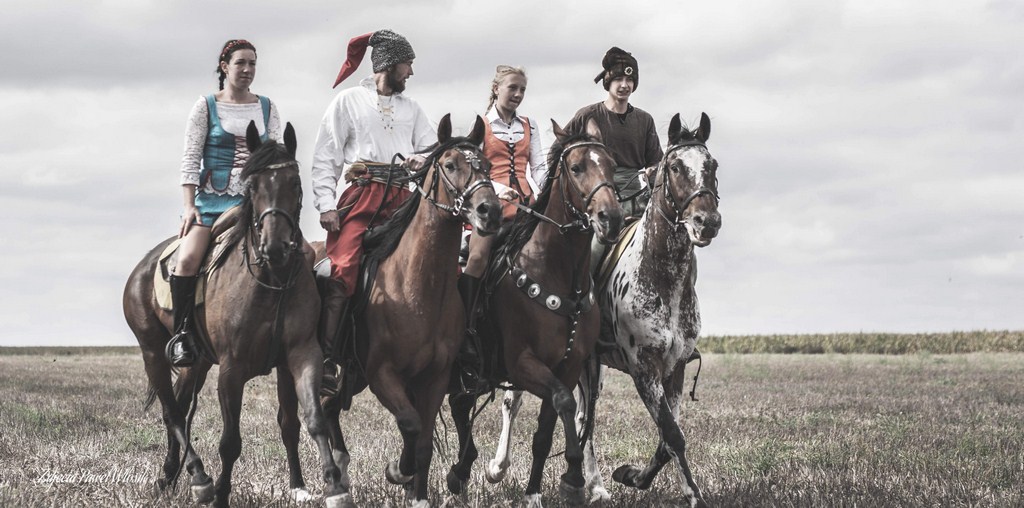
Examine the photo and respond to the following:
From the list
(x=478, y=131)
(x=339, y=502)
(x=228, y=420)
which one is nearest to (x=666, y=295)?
(x=478, y=131)

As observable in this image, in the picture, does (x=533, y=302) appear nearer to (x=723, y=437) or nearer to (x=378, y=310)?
(x=378, y=310)

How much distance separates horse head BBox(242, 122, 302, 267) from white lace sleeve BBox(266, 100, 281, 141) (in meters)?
1.09

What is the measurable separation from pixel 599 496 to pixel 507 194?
244 centimetres

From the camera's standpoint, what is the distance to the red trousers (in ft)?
23.2

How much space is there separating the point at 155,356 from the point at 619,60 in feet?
15.4

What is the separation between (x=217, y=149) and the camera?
748 cm

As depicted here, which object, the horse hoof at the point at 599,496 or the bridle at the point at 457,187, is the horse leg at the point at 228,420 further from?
the horse hoof at the point at 599,496

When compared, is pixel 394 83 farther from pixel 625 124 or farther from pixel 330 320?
pixel 625 124

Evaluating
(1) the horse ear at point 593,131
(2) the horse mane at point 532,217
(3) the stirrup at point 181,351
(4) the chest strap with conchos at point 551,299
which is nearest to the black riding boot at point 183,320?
(3) the stirrup at point 181,351

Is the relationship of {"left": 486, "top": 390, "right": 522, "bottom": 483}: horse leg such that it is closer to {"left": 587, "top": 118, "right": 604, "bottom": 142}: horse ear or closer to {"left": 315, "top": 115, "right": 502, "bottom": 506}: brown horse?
{"left": 315, "top": 115, "right": 502, "bottom": 506}: brown horse

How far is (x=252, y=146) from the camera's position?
257 inches

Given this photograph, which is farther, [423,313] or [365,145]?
[365,145]

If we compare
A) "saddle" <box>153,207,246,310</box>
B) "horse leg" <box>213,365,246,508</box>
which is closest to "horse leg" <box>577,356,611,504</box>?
"horse leg" <box>213,365,246,508</box>

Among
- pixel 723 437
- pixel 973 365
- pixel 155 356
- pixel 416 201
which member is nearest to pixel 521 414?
pixel 723 437
